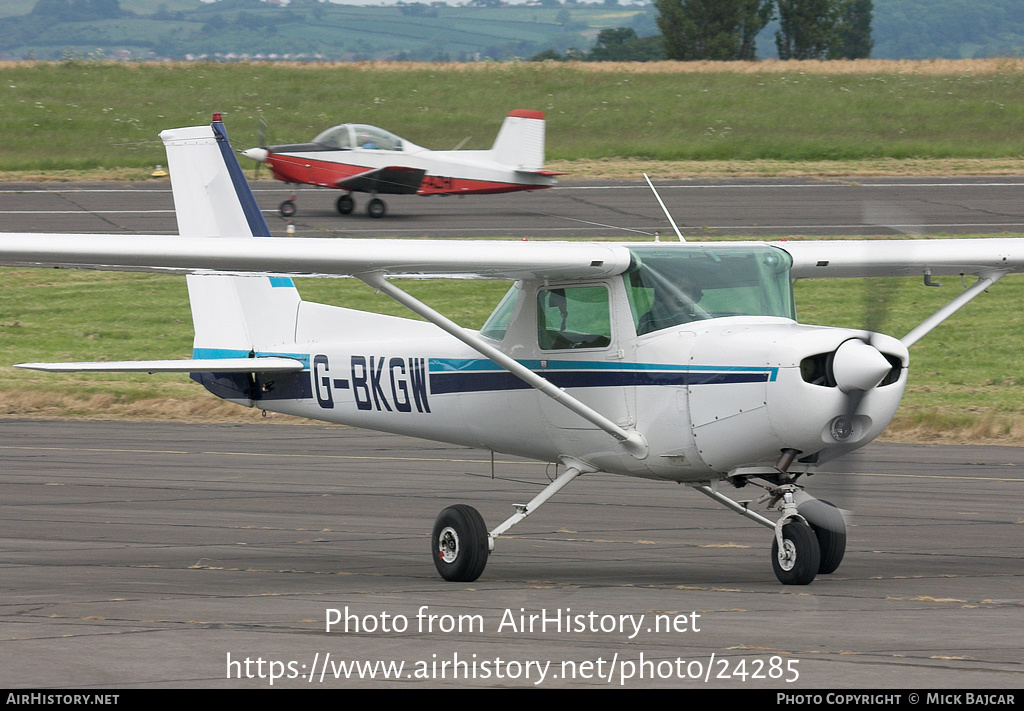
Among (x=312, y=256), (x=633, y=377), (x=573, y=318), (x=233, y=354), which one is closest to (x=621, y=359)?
(x=633, y=377)

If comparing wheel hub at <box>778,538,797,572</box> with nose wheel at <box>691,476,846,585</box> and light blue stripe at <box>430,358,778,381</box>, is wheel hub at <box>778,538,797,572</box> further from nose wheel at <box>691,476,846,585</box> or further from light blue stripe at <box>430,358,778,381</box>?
light blue stripe at <box>430,358,778,381</box>

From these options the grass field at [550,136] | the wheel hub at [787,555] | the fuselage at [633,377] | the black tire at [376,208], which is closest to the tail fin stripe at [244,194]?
the fuselage at [633,377]

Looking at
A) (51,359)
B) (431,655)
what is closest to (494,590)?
(431,655)

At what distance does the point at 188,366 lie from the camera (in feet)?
37.4

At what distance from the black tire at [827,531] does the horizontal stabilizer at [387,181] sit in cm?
2529

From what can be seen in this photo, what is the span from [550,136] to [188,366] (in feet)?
127

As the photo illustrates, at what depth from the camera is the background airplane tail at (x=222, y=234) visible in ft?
40.3

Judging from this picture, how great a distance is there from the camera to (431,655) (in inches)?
268

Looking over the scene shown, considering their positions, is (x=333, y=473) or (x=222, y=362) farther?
(x=333, y=473)

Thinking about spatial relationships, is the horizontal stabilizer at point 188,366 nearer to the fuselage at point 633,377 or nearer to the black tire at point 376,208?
the fuselage at point 633,377

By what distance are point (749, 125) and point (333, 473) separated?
126 feet

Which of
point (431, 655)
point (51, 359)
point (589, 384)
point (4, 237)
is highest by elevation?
point (4, 237)

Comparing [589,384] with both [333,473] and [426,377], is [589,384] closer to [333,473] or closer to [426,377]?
[426,377]

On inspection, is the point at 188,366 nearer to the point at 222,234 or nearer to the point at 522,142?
the point at 222,234
